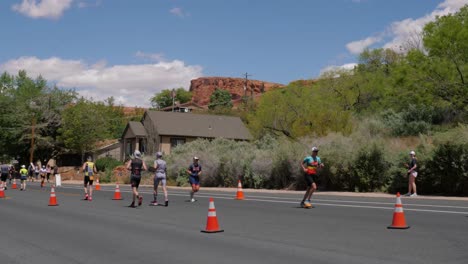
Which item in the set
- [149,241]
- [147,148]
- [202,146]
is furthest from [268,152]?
[147,148]

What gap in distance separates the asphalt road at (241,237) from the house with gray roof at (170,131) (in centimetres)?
4619

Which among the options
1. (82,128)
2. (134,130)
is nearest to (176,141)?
(134,130)

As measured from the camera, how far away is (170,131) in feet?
207

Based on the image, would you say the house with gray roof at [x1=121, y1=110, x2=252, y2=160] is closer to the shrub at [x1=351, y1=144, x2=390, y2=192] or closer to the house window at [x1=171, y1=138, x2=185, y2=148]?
the house window at [x1=171, y1=138, x2=185, y2=148]

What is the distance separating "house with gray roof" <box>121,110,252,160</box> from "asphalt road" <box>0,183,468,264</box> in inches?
1819

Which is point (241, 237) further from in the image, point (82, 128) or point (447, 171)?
point (82, 128)

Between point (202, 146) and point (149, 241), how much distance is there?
31.6 metres

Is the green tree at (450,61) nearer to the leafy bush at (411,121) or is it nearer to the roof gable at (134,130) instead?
the leafy bush at (411,121)

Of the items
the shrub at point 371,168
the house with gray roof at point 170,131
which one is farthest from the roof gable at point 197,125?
the shrub at point 371,168

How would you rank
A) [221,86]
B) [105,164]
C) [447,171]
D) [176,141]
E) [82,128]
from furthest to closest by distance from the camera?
[221,86] < [82,128] < [176,141] < [105,164] < [447,171]

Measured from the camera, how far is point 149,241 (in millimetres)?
10328

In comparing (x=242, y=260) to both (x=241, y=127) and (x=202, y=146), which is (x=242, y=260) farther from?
(x=241, y=127)

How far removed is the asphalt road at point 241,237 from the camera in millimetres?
8508

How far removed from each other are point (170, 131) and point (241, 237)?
174ft
